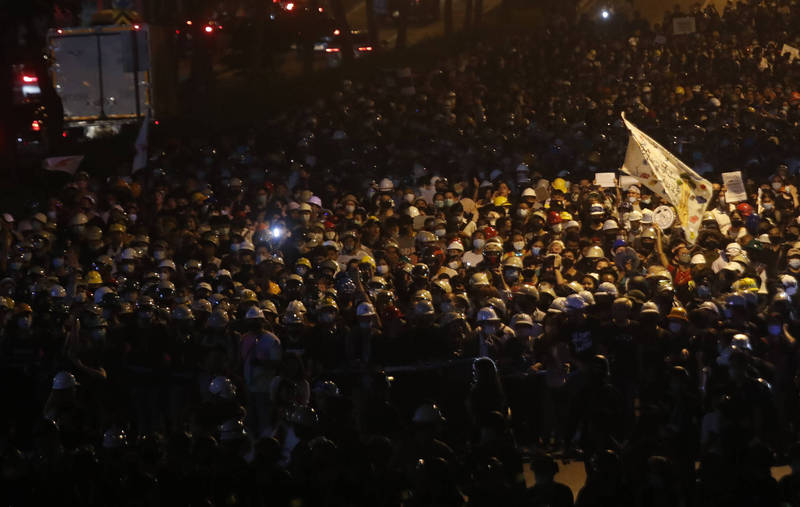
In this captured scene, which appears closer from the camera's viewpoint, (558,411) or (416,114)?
(558,411)

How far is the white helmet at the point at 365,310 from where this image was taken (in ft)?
45.5

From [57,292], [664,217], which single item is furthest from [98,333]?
[664,217]

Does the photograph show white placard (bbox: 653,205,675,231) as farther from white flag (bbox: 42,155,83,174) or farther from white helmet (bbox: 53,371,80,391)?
white helmet (bbox: 53,371,80,391)

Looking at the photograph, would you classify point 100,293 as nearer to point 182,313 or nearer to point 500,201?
point 182,313

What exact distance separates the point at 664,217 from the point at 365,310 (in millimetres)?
7036

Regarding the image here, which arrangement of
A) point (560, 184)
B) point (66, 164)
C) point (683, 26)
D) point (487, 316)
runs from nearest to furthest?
point (487, 316) < point (66, 164) < point (560, 184) < point (683, 26)

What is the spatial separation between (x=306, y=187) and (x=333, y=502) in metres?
14.0

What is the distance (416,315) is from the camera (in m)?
13.6

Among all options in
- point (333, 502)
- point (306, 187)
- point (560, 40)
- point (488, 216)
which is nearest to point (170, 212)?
point (306, 187)

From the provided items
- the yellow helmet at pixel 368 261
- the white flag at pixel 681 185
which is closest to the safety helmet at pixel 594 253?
the white flag at pixel 681 185

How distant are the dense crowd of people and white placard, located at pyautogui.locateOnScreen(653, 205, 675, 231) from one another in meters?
0.10

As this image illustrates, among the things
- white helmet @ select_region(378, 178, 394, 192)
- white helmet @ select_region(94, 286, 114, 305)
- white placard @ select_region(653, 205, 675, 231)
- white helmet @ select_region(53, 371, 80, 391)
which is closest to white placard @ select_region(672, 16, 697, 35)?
white helmet @ select_region(378, 178, 394, 192)

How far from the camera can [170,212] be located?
20109 mm

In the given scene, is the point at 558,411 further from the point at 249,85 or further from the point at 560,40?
the point at 249,85
